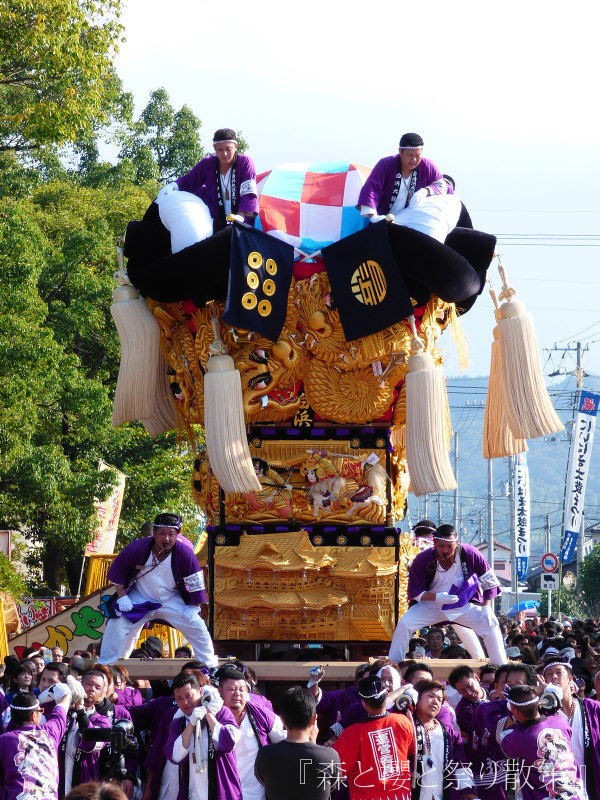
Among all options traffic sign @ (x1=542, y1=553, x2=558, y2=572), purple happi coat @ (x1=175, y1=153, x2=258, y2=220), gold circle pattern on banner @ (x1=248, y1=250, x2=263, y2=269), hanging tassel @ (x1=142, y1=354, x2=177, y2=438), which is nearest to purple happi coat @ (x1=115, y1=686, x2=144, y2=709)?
hanging tassel @ (x1=142, y1=354, x2=177, y2=438)

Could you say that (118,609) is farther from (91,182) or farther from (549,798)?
(91,182)

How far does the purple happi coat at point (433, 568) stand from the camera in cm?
1020

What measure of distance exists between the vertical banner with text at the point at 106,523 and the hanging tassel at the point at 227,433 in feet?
33.8

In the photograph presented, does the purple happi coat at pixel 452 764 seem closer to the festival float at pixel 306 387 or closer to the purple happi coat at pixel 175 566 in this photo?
the purple happi coat at pixel 175 566

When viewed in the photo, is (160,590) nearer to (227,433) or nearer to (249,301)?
(227,433)

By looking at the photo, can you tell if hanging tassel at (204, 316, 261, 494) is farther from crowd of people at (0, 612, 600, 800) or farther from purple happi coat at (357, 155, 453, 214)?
crowd of people at (0, 612, 600, 800)

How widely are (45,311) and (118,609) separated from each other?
9.95 m

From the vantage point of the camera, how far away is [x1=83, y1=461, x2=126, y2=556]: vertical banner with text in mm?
20594

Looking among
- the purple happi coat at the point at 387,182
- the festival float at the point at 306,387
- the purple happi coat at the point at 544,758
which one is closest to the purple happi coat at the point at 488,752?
the purple happi coat at the point at 544,758

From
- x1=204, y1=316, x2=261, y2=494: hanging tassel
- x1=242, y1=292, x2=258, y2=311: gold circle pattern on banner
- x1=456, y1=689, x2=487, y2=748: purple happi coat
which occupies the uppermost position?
x1=242, y1=292, x2=258, y2=311: gold circle pattern on banner

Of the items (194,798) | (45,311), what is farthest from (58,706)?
(45,311)

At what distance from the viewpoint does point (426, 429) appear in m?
10.5

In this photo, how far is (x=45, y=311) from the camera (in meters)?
19.3

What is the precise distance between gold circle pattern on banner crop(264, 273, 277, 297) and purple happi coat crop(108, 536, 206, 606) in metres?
2.06
